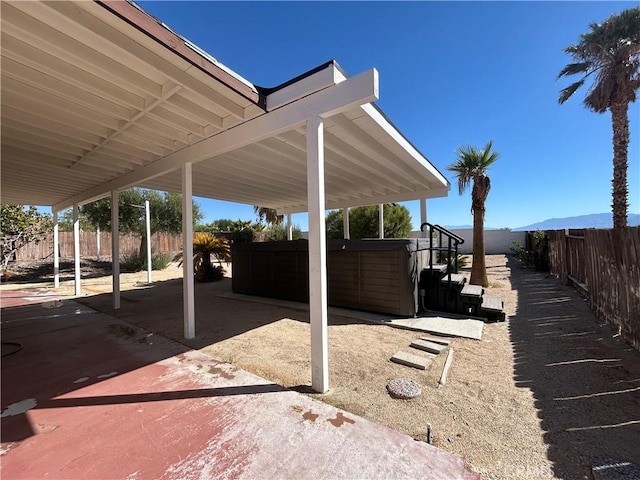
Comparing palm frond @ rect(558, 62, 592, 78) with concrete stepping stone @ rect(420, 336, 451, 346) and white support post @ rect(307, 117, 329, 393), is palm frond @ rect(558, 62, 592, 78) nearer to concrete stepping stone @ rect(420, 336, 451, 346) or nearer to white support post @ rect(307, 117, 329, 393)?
concrete stepping stone @ rect(420, 336, 451, 346)

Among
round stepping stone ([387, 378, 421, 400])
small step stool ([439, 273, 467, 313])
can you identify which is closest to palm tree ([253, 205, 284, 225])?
small step stool ([439, 273, 467, 313])

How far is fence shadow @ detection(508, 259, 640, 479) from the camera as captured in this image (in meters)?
1.71

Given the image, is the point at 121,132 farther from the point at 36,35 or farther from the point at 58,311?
the point at 58,311

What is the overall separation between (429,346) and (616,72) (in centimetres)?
994

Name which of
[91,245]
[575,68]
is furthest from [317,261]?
[91,245]

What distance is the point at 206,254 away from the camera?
10.4m

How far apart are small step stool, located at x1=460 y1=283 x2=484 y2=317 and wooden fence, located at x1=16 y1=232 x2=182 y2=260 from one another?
15.6m

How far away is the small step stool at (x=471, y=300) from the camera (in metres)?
4.60

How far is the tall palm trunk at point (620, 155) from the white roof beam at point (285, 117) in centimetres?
978

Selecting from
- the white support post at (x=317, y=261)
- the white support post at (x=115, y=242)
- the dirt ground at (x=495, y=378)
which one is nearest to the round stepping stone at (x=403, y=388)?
the dirt ground at (x=495, y=378)

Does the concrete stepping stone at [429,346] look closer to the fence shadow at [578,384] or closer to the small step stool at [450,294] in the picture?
the fence shadow at [578,384]

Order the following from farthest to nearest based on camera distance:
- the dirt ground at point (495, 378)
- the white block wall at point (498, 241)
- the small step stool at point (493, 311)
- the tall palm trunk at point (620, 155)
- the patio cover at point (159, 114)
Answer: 1. the white block wall at point (498, 241)
2. the tall palm trunk at point (620, 155)
3. the small step stool at point (493, 311)
4. the patio cover at point (159, 114)
5. the dirt ground at point (495, 378)

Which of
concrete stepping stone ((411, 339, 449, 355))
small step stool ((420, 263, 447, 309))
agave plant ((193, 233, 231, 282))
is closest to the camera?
concrete stepping stone ((411, 339, 449, 355))

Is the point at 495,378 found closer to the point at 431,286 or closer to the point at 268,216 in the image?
the point at 431,286
